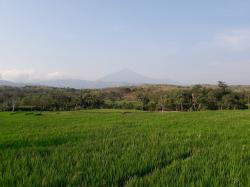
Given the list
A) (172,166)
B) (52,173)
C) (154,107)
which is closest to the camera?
(52,173)

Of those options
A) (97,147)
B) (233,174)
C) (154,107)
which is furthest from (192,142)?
(154,107)

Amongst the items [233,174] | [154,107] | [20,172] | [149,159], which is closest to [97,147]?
Result: [149,159]

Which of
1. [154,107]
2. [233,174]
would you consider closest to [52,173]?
[233,174]

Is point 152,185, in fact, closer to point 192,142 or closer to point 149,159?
point 149,159

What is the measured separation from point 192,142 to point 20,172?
16.1ft

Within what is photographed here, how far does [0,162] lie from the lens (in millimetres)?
5383

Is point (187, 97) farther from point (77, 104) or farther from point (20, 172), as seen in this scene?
point (20, 172)

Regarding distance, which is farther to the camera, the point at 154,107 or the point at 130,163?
the point at 154,107

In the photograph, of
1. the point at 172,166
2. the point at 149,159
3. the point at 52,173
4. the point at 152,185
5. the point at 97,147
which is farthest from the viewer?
the point at 97,147

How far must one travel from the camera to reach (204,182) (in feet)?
13.9

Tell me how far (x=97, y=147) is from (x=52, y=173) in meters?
2.79

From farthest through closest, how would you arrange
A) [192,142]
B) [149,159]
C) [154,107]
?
[154,107] → [192,142] → [149,159]

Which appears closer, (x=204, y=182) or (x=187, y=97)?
(x=204, y=182)

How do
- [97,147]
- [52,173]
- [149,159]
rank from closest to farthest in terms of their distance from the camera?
[52,173], [149,159], [97,147]
